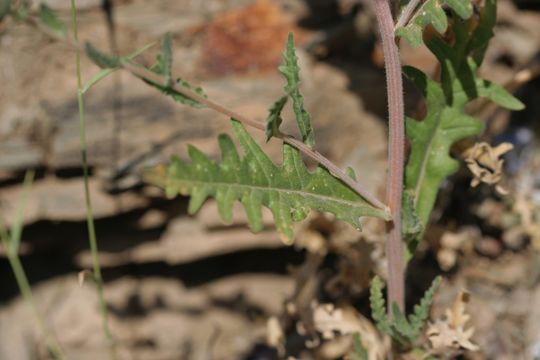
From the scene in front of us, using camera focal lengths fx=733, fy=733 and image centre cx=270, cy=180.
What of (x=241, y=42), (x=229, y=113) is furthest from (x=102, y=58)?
(x=241, y=42)

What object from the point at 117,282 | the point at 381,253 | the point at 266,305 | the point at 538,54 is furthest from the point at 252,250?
the point at 538,54

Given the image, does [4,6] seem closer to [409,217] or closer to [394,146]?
[394,146]

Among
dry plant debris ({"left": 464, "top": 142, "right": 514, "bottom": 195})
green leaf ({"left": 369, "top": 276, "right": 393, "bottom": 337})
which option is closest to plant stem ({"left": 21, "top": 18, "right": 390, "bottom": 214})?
green leaf ({"left": 369, "top": 276, "right": 393, "bottom": 337})

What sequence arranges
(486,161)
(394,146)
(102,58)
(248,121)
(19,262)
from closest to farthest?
(102,58)
(248,121)
(394,146)
(486,161)
(19,262)

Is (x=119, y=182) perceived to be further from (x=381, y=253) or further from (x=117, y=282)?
(x=381, y=253)

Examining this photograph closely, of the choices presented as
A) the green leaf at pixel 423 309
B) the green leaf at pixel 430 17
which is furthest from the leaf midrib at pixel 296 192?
the green leaf at pixel 430 17
